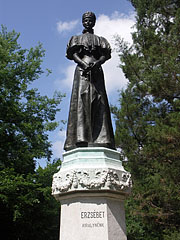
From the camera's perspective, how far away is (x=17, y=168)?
1625 centimetres

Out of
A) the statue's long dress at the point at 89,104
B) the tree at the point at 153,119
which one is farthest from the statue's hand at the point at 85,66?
the tree at the point at 153,119

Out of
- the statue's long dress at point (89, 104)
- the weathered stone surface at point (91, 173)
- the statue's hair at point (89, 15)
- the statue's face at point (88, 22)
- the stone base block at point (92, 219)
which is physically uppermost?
the statue's hair at point (89, 15)

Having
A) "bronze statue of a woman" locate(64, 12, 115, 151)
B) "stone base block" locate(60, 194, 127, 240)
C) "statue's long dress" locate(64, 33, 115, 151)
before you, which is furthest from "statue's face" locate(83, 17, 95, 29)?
"stone base block" locate(60, 194, 127, 240)

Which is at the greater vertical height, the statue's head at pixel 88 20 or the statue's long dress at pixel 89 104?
the statue's head at pixel 88 20

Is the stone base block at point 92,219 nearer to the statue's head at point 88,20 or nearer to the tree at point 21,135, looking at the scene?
the statue's head at point 88,20

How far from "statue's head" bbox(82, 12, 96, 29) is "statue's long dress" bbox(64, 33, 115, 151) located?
27cm

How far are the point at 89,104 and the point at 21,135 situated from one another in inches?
458

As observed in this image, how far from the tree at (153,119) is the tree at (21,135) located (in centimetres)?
494

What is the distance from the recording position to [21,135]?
16.4m

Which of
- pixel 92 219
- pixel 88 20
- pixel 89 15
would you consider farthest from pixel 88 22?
pixel 92 219

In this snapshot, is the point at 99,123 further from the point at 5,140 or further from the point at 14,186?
the point at 5,140

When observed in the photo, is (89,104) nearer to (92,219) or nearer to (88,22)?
(88,22)

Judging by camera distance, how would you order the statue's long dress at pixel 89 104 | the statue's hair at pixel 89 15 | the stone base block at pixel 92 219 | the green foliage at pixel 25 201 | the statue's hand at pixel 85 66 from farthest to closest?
the green foliage at pixel 25 201
the statue's hair at pixel 89 15
the statue's hand at pixel 85 66
the statue's long dress at pixel 89 104
the stone base block at pixel 92 219

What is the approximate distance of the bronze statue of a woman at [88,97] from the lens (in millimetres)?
5355
